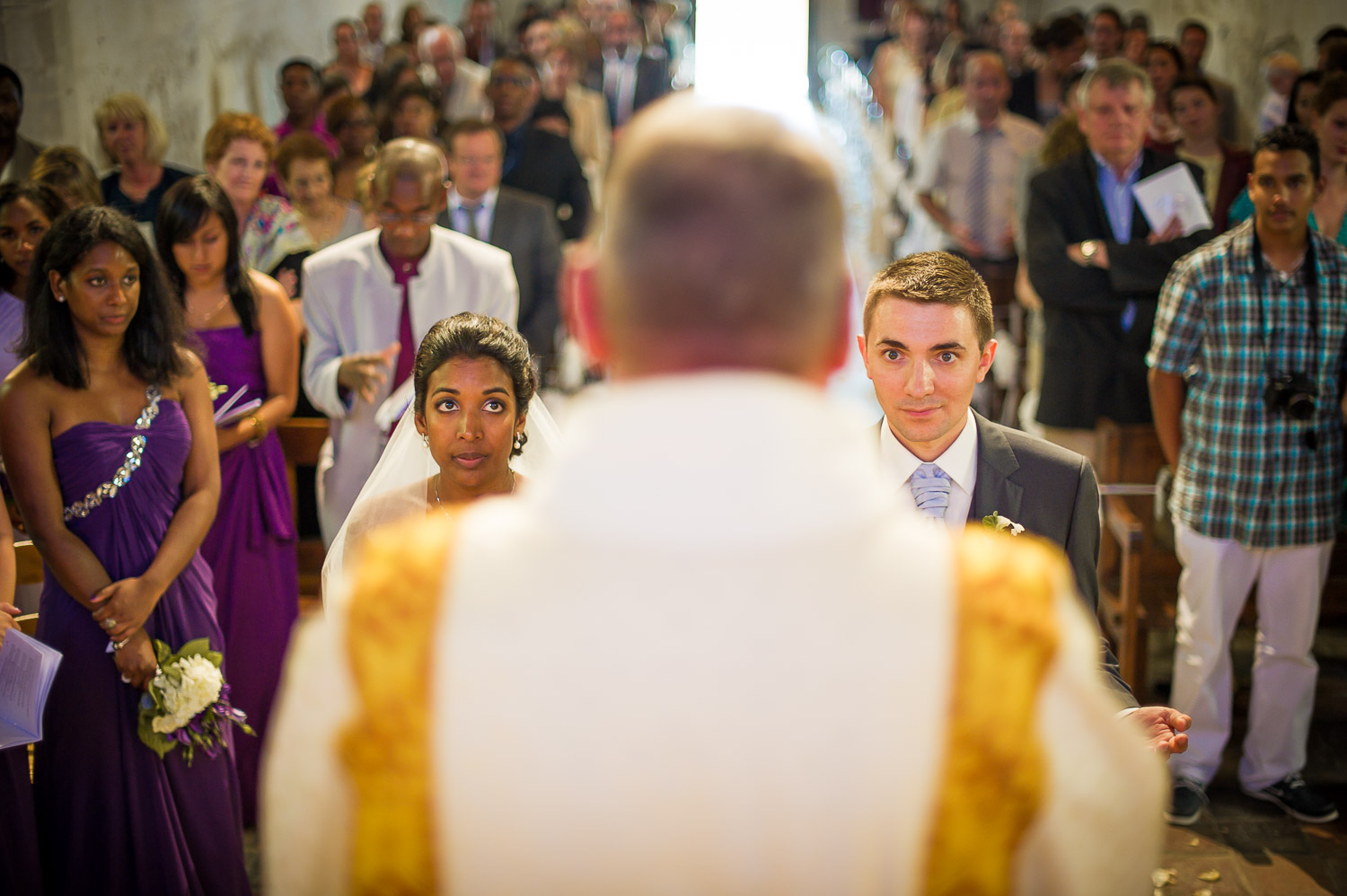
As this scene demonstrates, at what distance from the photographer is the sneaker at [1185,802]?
150 inches

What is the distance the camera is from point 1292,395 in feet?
12.3

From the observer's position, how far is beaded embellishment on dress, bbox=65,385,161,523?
2.98 m

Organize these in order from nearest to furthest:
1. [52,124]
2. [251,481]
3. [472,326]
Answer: [472,326] < [251,481] < [52,124]

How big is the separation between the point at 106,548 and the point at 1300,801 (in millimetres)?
3748

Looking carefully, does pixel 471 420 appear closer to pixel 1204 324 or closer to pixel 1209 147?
pixel 1204 324

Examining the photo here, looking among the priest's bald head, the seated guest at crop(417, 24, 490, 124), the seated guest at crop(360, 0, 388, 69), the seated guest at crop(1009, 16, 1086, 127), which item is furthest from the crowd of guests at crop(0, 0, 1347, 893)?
the seated guest at crop(360, 0, 388, 69)

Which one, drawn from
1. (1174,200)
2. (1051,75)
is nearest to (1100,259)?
(1174,200)

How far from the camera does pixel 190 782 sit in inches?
121

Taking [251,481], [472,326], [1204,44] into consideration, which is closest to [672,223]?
[472,326]

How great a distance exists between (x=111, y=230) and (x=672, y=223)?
8.43ft

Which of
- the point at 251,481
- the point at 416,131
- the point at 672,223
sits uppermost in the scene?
the point at 416,131

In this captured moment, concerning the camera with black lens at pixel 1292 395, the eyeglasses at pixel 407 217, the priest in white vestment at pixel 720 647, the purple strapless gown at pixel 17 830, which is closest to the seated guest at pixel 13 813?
the purple strapless gown at pixel 17 830

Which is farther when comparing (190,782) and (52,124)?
(52,124)

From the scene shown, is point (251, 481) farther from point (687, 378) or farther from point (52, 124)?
point (52, 124)
